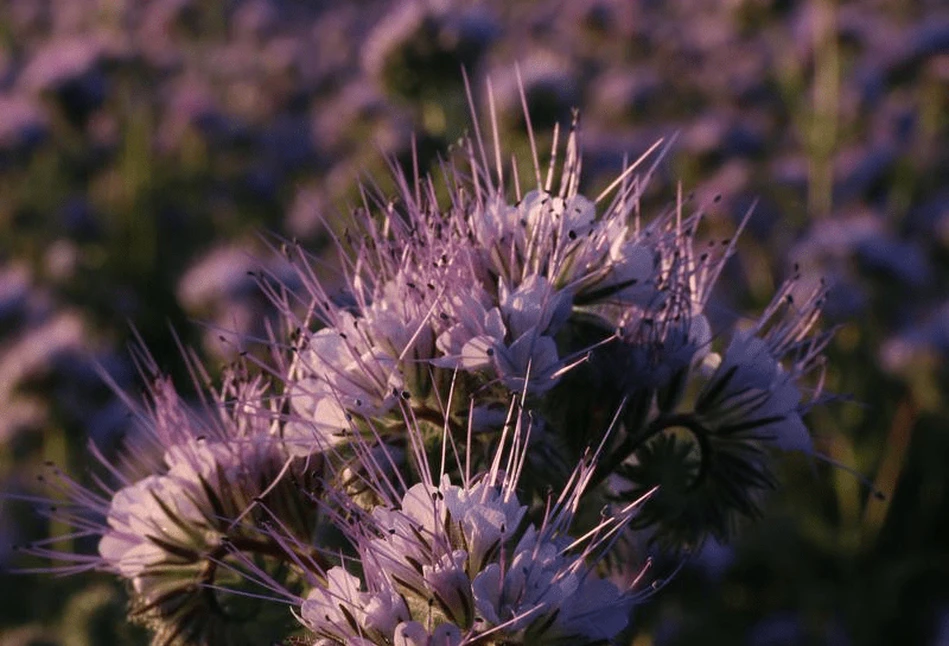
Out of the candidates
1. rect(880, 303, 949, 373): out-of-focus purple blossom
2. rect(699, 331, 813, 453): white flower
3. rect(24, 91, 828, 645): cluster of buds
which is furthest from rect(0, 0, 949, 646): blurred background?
rect(699, 331, 813, 453): white flower

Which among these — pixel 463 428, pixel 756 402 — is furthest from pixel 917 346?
pixel 463 428

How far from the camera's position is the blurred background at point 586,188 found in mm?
5207

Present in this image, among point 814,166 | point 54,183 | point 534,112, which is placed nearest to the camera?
point 534,112

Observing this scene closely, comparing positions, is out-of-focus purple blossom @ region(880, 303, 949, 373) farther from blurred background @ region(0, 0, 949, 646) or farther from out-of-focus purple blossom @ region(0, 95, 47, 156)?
out-of-focus purple blossom @ region(0, 95, 47, 156)

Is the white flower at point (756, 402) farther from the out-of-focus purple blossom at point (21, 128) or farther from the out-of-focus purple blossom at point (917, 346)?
the out-of-focus purple blossom at point (21, 128)

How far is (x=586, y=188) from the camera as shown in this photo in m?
4.71

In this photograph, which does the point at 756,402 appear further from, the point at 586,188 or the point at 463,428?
the point at 586,188

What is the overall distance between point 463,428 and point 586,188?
2.90 m

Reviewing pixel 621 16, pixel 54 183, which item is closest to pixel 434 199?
pixel 54 183

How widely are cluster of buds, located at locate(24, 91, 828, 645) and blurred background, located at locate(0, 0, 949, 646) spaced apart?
0.64 metres

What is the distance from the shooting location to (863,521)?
18.3 feet

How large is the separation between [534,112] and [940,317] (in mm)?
2364

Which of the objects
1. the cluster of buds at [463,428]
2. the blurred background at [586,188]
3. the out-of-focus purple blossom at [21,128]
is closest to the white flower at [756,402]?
the cluster of buds at [463,428]

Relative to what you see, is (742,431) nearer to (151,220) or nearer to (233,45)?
(151,220)
